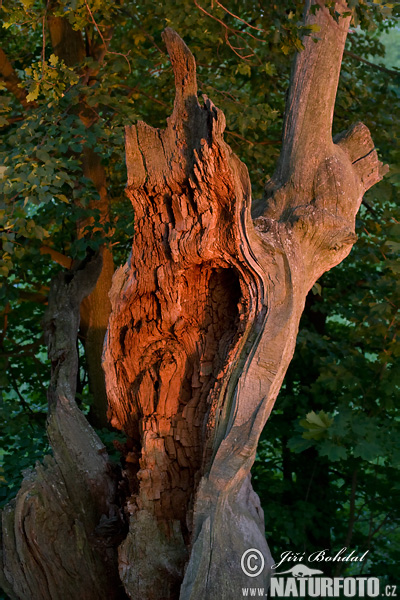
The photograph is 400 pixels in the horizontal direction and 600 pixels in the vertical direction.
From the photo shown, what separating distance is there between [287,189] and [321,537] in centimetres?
387

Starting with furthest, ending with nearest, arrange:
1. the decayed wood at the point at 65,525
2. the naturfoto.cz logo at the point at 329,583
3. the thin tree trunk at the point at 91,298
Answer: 1. the thin tree trunk at the point at 91,298
2. the naturfoto.cz logo at the point at 329,583
3. the decayed wood at the point at 65,525

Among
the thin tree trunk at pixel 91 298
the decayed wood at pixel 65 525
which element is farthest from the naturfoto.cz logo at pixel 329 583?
the thin tree trunk at pixel 91 298

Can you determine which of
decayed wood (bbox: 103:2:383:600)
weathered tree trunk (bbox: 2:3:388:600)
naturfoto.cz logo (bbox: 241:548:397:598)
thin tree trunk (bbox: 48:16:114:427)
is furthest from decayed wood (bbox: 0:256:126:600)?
thin tree trunk (bbox: 48:16:114:427)

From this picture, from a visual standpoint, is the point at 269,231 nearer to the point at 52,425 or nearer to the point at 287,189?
the point at 287,189

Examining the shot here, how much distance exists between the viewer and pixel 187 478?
3.24 meters

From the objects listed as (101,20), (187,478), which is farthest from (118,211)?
(187,478)

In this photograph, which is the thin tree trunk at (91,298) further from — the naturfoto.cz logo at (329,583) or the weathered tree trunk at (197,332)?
the weathered tree trunk at (197,332)

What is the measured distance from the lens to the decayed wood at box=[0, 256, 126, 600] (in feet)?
10.8

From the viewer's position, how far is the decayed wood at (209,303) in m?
2.82

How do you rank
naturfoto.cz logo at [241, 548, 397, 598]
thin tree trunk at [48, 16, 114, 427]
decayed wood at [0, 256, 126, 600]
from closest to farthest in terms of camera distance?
decayed wood at [0, 256, 126, 600]
naturfoto.cz logo at [241, 548, 397, 598]
thin tree trunk at [48, 16, 114, 427]

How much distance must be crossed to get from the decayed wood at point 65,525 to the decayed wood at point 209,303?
1.05ft

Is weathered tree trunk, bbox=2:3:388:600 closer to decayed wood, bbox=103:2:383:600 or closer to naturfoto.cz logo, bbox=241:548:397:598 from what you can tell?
decayed wood, bbox=103:2:383:600

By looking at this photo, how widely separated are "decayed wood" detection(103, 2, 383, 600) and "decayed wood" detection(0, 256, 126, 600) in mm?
319

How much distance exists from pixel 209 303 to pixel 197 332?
16 centimetres
